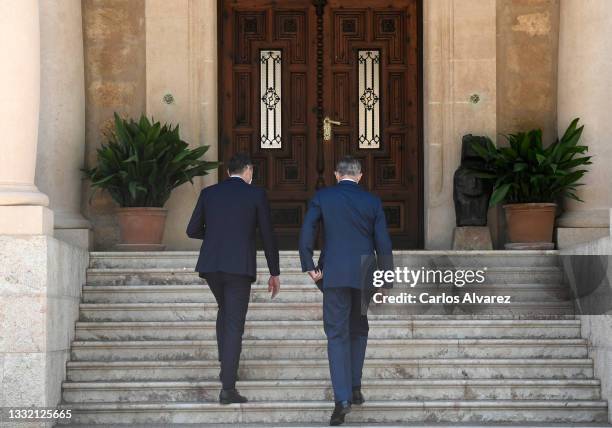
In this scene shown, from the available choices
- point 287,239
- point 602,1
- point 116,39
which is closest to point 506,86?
point 602,1

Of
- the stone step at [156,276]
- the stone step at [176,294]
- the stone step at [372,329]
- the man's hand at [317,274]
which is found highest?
the man's hand at [317,274]

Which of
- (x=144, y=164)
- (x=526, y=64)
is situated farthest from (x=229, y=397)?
(x=526, y=64)

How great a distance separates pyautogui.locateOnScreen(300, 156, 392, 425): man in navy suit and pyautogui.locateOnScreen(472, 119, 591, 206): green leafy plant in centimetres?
346

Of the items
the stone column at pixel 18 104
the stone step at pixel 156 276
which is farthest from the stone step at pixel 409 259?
the stone column at pixel 18 104

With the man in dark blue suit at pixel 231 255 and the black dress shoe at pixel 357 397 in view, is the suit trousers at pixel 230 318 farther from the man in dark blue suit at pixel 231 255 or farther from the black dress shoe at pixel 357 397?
the black dress shoe at pixel 357 397

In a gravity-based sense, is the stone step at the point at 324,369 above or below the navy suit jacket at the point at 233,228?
below

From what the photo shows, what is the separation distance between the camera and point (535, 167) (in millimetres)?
11320

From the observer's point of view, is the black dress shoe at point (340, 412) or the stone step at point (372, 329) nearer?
the black dress shoe at point (340, 412)

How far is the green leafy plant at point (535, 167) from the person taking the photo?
11.2 m

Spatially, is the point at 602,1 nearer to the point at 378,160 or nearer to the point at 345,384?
the point at 378,160

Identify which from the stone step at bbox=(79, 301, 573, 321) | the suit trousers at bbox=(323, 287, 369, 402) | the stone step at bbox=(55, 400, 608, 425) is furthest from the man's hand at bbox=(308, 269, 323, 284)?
the stone step at bbox=(79, 301, 573, 321)

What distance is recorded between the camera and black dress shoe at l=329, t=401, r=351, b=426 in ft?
25.6

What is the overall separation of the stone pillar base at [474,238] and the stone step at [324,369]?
9.69 feet

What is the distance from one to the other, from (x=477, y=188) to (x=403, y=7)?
2.32 metres
